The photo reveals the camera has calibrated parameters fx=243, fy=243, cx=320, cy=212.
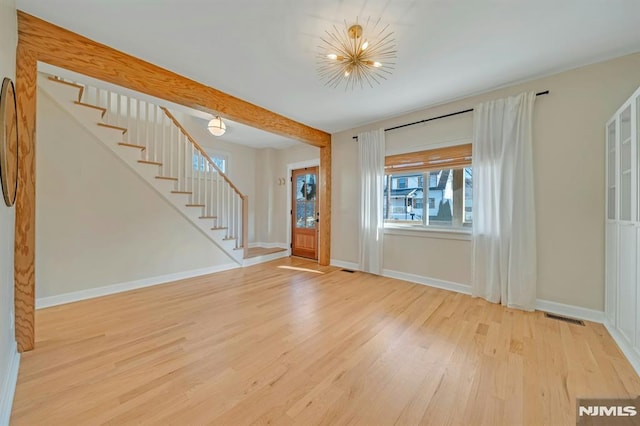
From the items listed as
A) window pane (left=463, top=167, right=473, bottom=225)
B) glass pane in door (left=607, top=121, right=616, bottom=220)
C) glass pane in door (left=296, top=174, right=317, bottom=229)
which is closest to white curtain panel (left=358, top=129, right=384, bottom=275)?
window pane (left=463, top=167, right=473, bottom=225)

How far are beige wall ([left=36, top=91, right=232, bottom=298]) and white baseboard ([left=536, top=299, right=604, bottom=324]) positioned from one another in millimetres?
5141

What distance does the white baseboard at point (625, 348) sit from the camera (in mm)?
1802

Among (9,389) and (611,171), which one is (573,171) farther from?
(9,389)

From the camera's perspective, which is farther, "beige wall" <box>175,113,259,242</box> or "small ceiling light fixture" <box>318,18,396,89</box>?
"beige wall" <box>175,113,259,242</box>

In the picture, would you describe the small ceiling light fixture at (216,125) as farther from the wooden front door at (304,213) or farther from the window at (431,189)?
the window at (431,189)

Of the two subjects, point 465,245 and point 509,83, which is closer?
point 509,83

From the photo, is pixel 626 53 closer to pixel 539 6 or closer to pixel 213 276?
pixel 539 6

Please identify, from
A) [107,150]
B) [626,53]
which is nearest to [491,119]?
[626,53]

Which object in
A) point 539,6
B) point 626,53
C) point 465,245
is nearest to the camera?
point 539,6

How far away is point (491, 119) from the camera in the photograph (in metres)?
3.12

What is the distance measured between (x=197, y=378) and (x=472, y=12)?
11.4 feet

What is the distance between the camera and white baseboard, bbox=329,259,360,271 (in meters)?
4.74

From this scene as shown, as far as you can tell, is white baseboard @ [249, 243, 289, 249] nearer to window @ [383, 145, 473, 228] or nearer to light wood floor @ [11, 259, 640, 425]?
window @ [383, 145, 473, 228]
